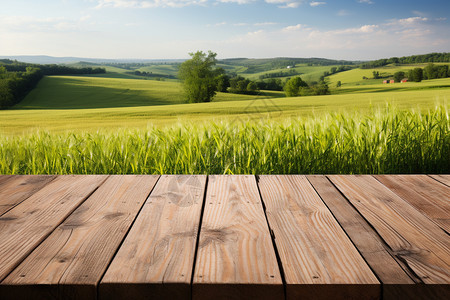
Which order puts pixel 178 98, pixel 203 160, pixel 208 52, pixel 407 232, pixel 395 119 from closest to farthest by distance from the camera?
pixel 407 232, pixel 203 160, pixel 395 119, pixel 178 98, pixel 208 52

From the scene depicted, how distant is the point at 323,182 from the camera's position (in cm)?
162

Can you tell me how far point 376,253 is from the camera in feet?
2.90

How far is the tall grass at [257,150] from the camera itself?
264 centimetres

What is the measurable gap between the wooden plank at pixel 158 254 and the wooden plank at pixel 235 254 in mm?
36

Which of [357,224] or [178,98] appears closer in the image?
[357,224]

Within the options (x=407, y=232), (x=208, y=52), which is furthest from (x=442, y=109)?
(x=208, y=52)

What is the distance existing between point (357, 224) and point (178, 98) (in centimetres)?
3384

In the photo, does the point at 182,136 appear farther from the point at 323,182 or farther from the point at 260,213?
the point at 260,213

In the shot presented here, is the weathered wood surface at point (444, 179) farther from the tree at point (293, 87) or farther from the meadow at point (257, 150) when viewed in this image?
the tree at point (293, 87)

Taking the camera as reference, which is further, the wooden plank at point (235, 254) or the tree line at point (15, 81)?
the tree line at point (15, 81)

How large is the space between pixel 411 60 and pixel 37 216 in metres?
39.3

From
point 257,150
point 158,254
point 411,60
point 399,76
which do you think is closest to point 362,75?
point 399,76

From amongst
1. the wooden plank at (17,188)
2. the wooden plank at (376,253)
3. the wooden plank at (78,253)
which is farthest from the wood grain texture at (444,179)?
the wooden plank at (17,188)

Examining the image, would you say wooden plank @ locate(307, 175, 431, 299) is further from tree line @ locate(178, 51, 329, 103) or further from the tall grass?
tree line @ locate(178, 51, 329, 103)
